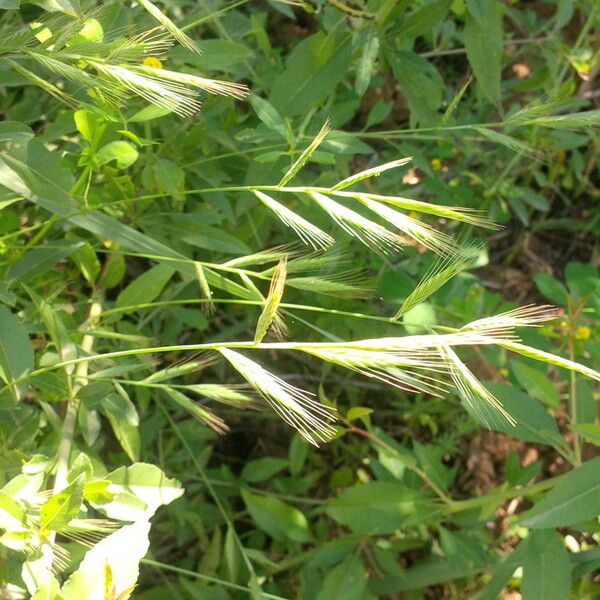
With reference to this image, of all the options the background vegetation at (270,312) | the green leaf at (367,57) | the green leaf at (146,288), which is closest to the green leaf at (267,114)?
the background vegetation at (270,312)

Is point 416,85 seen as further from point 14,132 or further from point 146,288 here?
point 14,132

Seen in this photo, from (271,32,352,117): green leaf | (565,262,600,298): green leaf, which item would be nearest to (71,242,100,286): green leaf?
(271,32,352,117): green leaf

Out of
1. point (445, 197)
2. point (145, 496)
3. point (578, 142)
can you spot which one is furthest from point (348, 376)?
point (145, 496)

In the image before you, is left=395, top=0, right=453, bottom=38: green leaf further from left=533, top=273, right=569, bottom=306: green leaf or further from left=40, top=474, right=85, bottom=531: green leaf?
left=40, top=474, right=85, bottom=531: green leaf

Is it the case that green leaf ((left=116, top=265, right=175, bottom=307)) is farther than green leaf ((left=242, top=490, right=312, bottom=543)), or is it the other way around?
green leaf ((left=242, top=490, right=312, bottom=543))

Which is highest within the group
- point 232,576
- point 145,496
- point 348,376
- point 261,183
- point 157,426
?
point 261,183

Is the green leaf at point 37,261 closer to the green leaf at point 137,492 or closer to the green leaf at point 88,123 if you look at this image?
the green leaf at point 88,123

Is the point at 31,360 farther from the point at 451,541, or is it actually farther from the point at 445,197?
the point at 445,197
